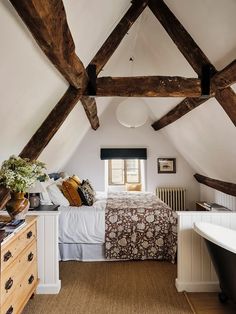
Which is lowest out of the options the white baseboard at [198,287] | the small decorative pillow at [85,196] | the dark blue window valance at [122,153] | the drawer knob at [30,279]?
the white baseboard at [198,287]

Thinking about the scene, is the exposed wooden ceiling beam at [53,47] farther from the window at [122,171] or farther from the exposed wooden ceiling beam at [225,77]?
the window at [122,171]

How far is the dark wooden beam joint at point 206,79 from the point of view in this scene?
285 centimetres

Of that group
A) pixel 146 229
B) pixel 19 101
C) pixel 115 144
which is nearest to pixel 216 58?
pixel 19 101

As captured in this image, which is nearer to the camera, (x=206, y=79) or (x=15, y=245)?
(x=15, y=245)

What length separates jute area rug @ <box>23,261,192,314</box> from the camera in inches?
102

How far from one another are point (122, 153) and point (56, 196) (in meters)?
2.86

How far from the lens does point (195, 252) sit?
9.76 feet

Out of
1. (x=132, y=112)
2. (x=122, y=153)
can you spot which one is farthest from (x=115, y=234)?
(x=122, y=153)

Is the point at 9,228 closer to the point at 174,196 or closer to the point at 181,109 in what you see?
the point at 181,109

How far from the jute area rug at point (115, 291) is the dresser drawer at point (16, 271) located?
0.49 meters

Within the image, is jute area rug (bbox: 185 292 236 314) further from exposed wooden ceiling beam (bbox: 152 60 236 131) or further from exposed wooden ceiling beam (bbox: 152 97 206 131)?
exposed wooden ceiling beam (bbox: 152 97 206 131)

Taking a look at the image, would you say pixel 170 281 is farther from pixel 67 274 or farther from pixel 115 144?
pixel 115 144

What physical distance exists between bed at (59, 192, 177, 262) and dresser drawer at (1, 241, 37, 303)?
996mm

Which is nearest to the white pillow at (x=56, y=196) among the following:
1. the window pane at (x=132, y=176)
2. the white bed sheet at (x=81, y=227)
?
the white bed sheet at (x=81, y=227)
